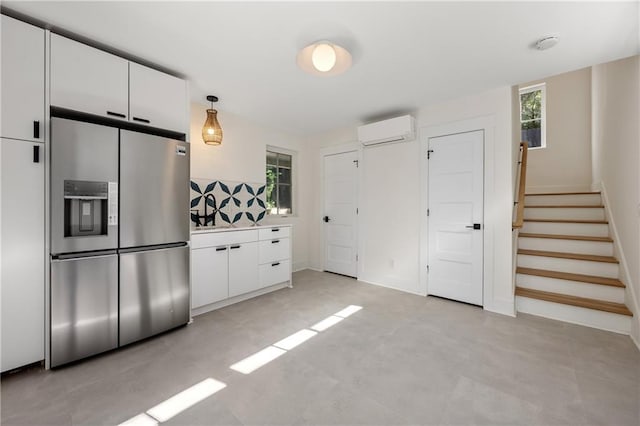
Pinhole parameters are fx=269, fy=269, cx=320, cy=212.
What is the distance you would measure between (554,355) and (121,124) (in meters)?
4.06

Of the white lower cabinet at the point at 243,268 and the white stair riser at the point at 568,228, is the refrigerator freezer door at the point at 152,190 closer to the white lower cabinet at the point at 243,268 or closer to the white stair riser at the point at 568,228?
the white lower cabinet at the point at 243,268

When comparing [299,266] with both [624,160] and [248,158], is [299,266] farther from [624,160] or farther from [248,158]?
[624,160]

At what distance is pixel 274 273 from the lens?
3.66 metres

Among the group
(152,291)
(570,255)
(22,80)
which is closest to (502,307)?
(570,255)

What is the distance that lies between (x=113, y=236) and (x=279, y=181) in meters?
2.84

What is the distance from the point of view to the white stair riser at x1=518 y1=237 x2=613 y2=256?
3000 millimetres

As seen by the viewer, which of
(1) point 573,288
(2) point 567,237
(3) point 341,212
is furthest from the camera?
(3) point 341,212

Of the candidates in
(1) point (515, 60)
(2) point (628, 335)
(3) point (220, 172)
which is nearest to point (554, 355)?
(2) point (628, 335)

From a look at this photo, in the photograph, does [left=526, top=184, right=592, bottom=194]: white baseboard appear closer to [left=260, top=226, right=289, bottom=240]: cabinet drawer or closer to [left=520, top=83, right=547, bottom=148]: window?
[left=520, top=83, right=547, bottom=148]: window

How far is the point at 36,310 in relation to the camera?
1.87m

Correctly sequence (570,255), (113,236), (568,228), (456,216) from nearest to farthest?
(113,236)
(570,255)
(456,216)
(568,228)

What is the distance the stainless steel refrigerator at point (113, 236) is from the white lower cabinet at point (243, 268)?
2.16 feet

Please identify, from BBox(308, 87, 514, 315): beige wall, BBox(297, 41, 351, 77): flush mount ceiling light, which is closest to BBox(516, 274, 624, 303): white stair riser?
BBox(308, 87, 514, 315): beige wall

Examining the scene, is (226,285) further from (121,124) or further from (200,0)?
(200,0)
